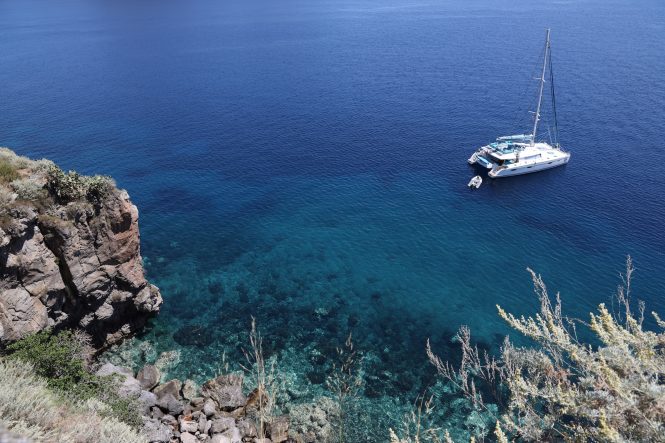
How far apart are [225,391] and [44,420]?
51.6 feet

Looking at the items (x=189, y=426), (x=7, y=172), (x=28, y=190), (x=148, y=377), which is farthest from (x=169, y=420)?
(x=7, y=172)

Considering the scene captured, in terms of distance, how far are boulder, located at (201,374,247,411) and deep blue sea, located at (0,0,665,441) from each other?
2.56 meters

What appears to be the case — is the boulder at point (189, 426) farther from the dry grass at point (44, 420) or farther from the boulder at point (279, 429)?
the dry grass at point (44, 420)

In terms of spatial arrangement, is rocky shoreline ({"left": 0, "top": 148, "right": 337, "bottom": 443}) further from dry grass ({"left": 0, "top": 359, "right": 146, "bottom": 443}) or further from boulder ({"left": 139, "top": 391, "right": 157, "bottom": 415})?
dry grass ({"left": 0, "top": 359, "right": 146, "bottom": 443})

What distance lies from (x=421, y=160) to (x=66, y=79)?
288 ft

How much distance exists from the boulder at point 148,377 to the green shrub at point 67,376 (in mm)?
4263

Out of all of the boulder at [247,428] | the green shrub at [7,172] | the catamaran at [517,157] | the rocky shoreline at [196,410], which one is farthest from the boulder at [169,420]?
the catamaran at [517,157]

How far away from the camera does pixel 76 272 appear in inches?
1355

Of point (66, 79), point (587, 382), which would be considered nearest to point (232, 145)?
→ point (66, 79)

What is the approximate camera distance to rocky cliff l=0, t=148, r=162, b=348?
3041 cm

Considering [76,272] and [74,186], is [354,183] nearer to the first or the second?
[74,186]

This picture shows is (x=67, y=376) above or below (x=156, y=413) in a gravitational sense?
above

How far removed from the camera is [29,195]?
31.8 meters

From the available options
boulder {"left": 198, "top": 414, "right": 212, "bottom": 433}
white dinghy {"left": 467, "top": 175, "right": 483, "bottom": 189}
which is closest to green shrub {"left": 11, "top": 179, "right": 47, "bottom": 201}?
boulder {"left": 198, "top": 414, "right": 212, "bottom": 433}
